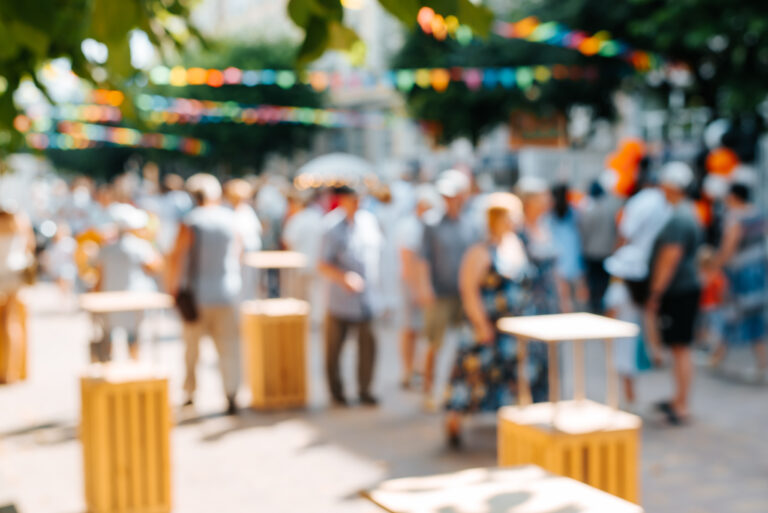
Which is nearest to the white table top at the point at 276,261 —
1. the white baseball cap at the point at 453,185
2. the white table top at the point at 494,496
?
the white baseball cap at the point at 453,185

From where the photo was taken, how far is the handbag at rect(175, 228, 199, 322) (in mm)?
8461

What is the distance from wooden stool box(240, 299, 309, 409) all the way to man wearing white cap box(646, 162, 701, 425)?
315cm

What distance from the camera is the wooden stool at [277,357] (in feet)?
29.7

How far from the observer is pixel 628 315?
8.70 m

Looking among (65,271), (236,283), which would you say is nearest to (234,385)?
(236,283)

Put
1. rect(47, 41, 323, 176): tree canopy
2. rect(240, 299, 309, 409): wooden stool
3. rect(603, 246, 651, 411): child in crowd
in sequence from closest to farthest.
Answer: rect(603, 246, 651, 411): child in crowd < rect(240, 299, 309, 409): wooden stool < rect(47, 41, 323, 176): tree canopy

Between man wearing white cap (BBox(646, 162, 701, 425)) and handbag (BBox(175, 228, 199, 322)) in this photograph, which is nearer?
man wearing white cap (BBox(646, 162, 701, 425))

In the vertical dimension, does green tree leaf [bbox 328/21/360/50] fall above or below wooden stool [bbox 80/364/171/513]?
above

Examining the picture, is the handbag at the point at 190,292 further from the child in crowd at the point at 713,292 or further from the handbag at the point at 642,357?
the child in crowd at the point at 713,292

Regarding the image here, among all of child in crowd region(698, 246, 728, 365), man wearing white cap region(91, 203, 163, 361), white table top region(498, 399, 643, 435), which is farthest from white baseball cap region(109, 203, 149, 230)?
child in crowd region(698, 246, 728, 365)

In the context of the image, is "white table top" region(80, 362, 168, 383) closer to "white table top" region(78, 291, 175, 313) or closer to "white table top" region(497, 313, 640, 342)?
"white table top" region(78, 291, 175, 313)

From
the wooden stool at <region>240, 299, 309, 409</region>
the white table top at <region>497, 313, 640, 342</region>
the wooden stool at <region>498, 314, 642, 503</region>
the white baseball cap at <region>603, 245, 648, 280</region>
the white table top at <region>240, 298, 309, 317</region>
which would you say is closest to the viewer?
the wooden stool at <region>498, 314, 642, 503</region>

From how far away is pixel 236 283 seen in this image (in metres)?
8.66

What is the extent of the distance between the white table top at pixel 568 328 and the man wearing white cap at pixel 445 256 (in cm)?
254
